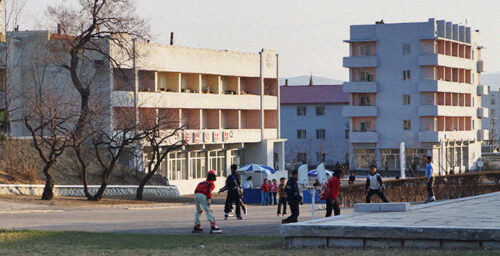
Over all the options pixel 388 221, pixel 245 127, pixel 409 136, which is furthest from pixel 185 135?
pixel 388 221

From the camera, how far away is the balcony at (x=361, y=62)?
9788 centimetres

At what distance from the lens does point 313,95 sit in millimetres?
115688

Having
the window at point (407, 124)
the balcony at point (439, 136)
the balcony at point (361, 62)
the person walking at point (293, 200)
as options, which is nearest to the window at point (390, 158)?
the window at point (407, 124)

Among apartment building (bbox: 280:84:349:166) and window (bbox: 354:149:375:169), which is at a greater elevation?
apartment building (bbox: 280:84:349:166)

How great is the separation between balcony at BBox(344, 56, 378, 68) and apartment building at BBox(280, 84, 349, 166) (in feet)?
47.0

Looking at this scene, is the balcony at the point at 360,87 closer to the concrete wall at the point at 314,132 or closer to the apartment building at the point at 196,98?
the concrete wall at the point at 314,132

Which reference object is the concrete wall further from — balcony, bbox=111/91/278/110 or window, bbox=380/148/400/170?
balcony, bbox=111/91/278/110

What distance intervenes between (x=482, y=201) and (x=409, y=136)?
68861 millimetres

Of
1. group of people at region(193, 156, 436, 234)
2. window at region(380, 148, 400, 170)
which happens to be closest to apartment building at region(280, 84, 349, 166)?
window at region(380, 148, 400, 170)

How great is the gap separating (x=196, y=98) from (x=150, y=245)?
5305 cm

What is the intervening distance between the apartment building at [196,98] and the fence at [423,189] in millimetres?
21445

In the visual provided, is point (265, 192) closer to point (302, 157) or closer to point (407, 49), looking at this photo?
point (407, 49)

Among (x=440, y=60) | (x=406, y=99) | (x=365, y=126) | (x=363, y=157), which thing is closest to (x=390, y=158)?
(x=363, y=157)

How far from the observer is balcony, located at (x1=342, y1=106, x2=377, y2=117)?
99.2 m
